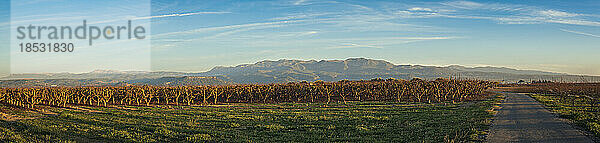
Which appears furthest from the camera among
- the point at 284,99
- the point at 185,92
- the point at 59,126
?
the point at 284,99

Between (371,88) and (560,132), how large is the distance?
29.7 metres

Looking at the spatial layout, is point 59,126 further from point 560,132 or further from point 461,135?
point 560,132

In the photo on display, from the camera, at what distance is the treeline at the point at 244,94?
36281mm

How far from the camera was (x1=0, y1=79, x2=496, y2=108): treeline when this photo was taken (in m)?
36.3

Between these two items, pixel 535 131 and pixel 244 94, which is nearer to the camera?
pixel 535 131

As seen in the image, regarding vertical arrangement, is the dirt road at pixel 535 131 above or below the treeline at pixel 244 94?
above

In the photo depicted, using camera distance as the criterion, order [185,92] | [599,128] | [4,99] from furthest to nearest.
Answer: [185,92] → [4,99] → [599,128]

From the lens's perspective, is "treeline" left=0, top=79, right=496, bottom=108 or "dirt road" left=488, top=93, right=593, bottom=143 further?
"treeline" left=0, top=79, right=496, bottom=108

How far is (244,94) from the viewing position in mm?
42656

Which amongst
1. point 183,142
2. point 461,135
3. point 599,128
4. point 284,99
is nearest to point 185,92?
point 284,99

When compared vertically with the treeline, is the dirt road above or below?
above

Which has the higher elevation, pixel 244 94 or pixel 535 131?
pixel 535 131

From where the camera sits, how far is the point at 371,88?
42.9m

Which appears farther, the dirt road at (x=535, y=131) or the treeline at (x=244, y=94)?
the treeline at (x=244, y=94)
